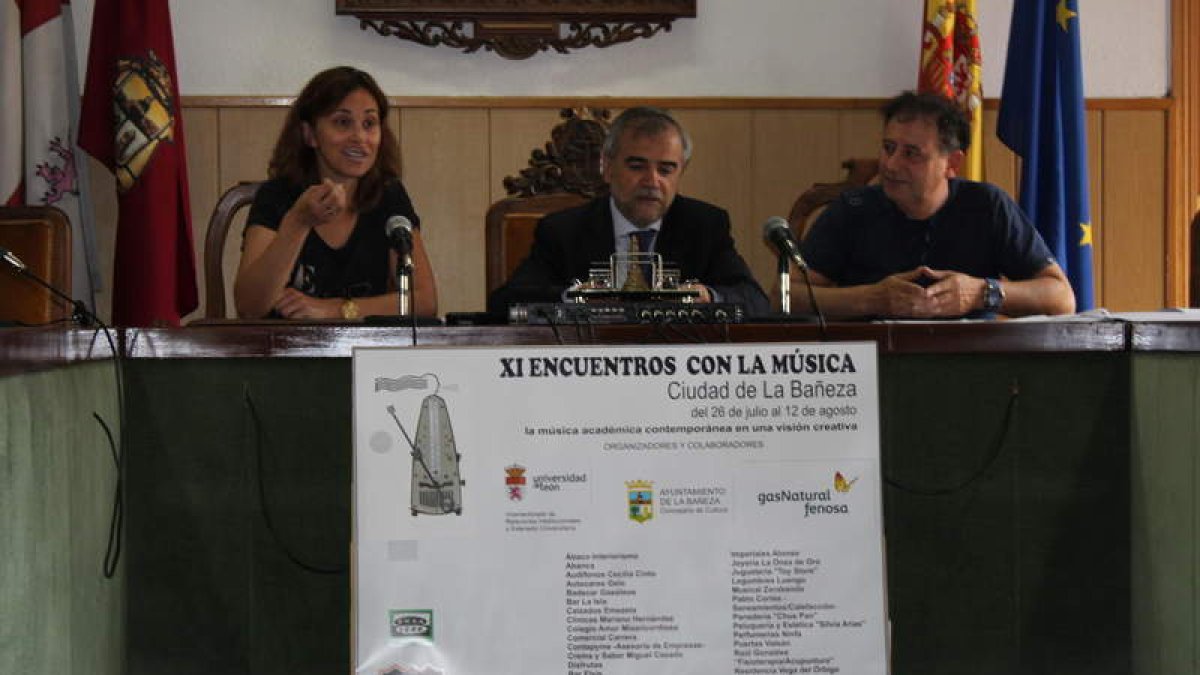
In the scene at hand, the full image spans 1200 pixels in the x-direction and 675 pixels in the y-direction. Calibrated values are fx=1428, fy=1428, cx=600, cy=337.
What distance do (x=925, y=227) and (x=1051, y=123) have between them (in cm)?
120

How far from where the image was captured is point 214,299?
11.2ft

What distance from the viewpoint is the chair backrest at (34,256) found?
115 inches

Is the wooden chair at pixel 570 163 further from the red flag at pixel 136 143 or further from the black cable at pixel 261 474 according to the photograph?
the black cable at pixel 261 474

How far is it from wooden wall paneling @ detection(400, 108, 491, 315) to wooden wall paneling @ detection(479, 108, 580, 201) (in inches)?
1.1

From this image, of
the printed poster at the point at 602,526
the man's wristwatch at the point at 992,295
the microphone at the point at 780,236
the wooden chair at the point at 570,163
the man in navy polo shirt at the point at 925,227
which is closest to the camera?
the printed poster at the point at 602,526

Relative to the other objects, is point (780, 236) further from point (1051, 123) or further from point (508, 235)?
point (1051, 123)

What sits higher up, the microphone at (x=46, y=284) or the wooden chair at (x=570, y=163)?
the wooden chair at (x=570, y=163)

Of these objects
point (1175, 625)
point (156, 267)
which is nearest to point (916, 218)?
point (1175, 625)

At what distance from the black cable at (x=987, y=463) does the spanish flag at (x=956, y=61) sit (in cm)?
→ 207

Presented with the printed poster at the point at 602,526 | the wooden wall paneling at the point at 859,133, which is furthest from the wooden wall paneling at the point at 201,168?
the printed poster at the point at 602,526

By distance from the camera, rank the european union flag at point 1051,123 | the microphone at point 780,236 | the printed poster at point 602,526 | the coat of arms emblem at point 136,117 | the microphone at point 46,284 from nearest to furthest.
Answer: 1. the microphone at point 46,284
2. the printed poster at point 602,526
3. the microphone at point 780,236
4. the coat of arms emblem at point 136,117
5. the european union flag at point 1051,123

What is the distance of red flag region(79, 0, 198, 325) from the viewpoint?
4.01 m

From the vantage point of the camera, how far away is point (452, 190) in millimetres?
4500

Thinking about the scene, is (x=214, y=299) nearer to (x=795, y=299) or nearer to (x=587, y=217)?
(x=587, y=217)
